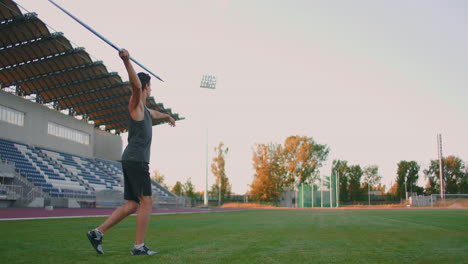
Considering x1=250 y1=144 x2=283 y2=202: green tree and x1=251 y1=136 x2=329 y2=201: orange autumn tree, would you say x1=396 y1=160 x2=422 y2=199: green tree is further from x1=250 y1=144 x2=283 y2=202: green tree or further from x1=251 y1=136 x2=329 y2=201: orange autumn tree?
x1=250 y1=144 x2=283 y2=202: green tree

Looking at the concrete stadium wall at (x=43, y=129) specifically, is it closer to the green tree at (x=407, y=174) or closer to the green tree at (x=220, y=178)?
the green tree at (x=220, y=178)

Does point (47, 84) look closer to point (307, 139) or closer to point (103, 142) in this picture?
point (103, 142)

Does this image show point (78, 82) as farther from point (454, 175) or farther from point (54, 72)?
point (454, 175)

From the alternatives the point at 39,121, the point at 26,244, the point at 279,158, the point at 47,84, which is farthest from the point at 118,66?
the point at 279,158

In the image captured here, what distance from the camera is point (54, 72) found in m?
27.1

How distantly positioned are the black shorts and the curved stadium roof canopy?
1851 cm

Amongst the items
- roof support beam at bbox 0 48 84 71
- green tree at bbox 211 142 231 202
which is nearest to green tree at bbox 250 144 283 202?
green tree at bbox 211 142 231 202

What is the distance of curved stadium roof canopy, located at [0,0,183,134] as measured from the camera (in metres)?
21.7

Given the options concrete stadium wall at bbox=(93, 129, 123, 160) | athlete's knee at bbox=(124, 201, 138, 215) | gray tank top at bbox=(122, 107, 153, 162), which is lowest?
athlete's knee at bbox=(124, 201, 138, 215)

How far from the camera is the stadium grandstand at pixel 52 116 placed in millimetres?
22688

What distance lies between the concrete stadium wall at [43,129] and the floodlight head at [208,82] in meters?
12.4

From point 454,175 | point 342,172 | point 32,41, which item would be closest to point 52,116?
point 32,41

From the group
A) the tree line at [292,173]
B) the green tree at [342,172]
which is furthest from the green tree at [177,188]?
the green tree at [342,172]

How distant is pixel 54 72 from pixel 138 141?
25795 mm
